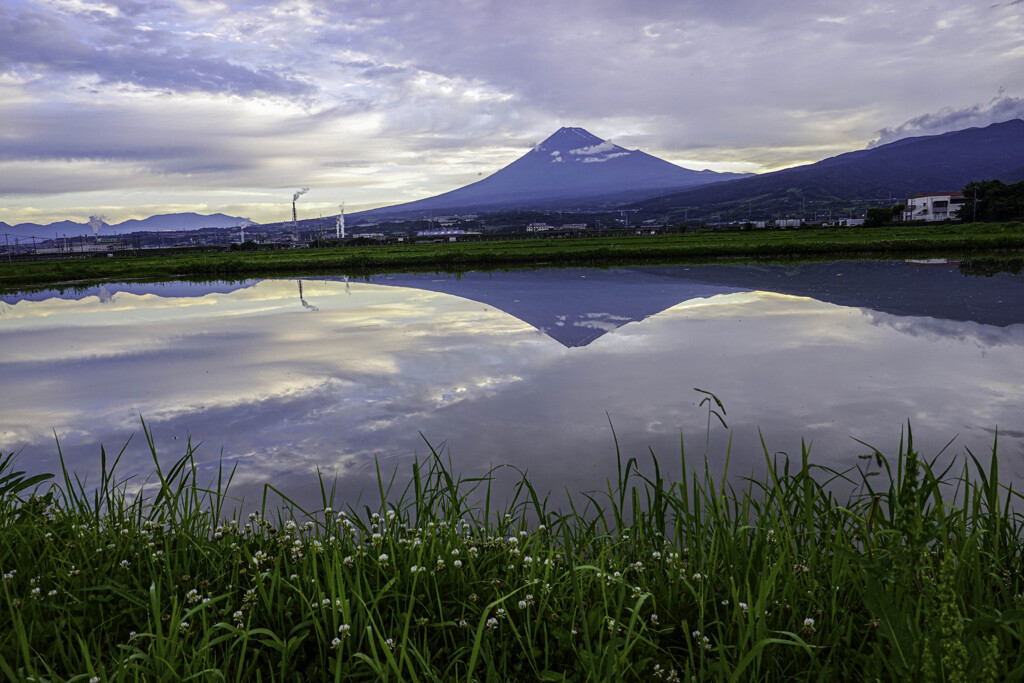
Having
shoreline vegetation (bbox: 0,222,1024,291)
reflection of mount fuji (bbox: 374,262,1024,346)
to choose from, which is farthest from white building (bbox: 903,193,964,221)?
reflection of mount fuji (bbox: 374,262,1024,346)

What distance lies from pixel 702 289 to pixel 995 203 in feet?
212

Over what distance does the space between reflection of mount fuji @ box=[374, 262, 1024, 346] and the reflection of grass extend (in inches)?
347

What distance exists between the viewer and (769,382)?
8141 millimetres

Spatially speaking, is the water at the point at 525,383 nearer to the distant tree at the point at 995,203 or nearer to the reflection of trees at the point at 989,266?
the reflection of trees at the point at 989,266

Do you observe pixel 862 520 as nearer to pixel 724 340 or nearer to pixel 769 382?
pixel 769 382

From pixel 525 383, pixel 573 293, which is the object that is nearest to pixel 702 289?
pixel 573 293

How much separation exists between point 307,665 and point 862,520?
2.39 m

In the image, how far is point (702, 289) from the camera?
20.5 meters

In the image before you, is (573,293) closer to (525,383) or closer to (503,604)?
(525,383)

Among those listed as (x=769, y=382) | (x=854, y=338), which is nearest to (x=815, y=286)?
(x=854, y=338)

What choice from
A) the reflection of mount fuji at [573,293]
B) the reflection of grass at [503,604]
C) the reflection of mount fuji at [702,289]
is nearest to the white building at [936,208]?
the reflection of mount fuji at [702,289]

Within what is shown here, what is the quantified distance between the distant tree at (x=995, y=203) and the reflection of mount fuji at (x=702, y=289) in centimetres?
4952

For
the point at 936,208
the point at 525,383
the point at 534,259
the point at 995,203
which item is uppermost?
the point at 936,208

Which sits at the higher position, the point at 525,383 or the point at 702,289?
the point at 702,289
